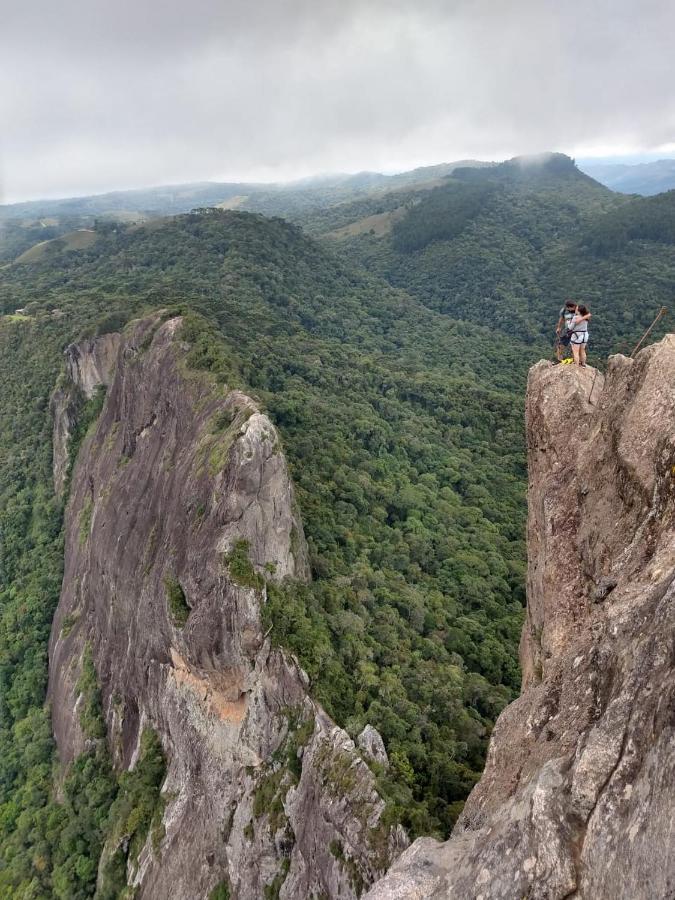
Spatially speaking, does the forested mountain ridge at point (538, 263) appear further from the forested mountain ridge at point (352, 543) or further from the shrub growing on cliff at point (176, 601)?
the shrub growing on cliff at point (176, 601)

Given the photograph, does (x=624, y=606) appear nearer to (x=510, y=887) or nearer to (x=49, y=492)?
(x=510, y=887)

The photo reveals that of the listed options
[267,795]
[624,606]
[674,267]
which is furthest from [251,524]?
[674,267]

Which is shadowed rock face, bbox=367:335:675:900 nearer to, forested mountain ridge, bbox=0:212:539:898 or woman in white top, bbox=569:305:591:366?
woman in white top, bbox=569:305:591:366

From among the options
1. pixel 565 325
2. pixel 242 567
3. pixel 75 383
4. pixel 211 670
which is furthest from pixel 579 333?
pixel 75 383

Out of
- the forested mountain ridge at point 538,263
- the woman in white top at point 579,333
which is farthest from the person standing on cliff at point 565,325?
the forested mountain ridge at point 538,263

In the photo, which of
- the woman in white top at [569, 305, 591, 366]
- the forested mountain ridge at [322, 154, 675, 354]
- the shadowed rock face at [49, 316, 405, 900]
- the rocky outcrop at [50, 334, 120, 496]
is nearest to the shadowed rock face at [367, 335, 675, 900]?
the woman in white top at [569, 305, 591, 366]
